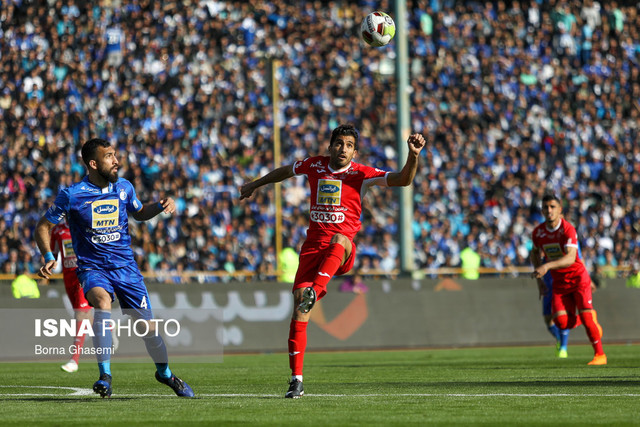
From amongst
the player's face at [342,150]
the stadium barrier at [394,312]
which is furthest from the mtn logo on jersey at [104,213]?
the stadium barrier at [394,312]

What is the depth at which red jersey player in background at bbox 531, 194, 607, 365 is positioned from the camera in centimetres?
1461

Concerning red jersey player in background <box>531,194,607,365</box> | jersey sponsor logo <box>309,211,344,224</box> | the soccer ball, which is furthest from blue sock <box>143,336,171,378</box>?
red jersey player in background <box>531,194,607,365</box>

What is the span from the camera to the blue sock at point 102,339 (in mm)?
9266

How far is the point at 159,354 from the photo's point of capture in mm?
9414

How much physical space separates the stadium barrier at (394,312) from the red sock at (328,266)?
953 cm

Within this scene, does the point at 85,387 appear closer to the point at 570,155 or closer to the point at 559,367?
the point at 559,367

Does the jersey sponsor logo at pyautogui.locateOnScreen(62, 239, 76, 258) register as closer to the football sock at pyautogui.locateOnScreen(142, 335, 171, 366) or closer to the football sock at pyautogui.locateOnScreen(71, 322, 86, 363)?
the football sock at pyautogui.locateOnScreen(71, 322, 86, 363)

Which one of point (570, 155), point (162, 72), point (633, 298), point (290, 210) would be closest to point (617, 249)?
point (570, 155)

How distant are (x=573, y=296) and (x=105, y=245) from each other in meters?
8.11

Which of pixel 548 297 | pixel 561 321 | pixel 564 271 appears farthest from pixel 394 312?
pixel 564 271

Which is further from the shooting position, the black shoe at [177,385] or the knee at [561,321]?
the knee at [561,321]

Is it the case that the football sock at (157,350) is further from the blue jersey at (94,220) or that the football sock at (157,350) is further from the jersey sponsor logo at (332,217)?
the jersey sponsor logo at (332,217)

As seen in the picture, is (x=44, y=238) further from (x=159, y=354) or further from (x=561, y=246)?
(x=561, y=246)

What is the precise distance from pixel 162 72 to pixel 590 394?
2061cm
